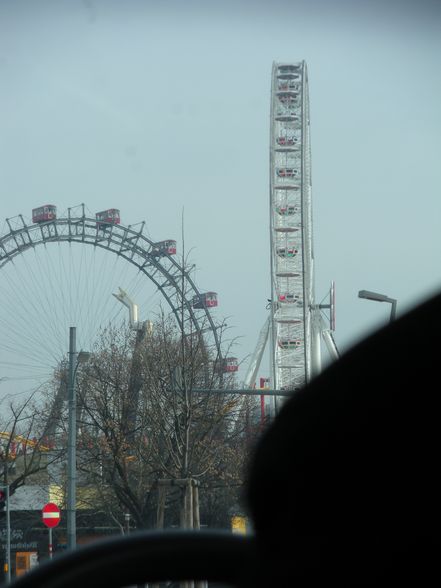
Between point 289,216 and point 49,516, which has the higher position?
point 289,216

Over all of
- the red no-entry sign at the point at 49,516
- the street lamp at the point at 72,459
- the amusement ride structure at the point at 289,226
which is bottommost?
the red no-entry sign at the point at 49,516

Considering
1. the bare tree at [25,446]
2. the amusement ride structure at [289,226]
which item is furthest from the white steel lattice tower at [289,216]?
the bare tree at [25,446]

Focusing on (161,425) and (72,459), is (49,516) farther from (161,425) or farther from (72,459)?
(161,425)

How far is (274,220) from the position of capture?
47281 millimetres

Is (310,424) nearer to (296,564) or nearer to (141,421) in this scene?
(296,564)

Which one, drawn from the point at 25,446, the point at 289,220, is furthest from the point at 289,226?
A: the point at 25,446

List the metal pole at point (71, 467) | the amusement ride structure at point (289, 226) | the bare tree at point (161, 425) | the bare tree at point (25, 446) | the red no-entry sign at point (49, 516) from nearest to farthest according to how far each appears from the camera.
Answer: the bare tree at point (161, 425)
the metal pole at point (71, 467)
the red no-entry sign at point (49, 516)
the bare tree at point (25, 446)
the amusement ride structure at point (289, 226)

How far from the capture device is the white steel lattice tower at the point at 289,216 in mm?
46781

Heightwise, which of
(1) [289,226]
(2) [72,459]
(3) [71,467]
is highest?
(1) [289,226]

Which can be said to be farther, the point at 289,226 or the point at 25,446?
the point at 289,226

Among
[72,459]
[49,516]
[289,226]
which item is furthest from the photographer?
[289,226]

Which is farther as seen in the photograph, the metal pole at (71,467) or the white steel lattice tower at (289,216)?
the white steel lattice tower at (289,216)

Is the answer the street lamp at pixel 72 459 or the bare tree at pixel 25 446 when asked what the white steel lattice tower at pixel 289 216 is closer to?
the bare tree at pixel 25 446

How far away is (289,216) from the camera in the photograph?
47469 millimetres
